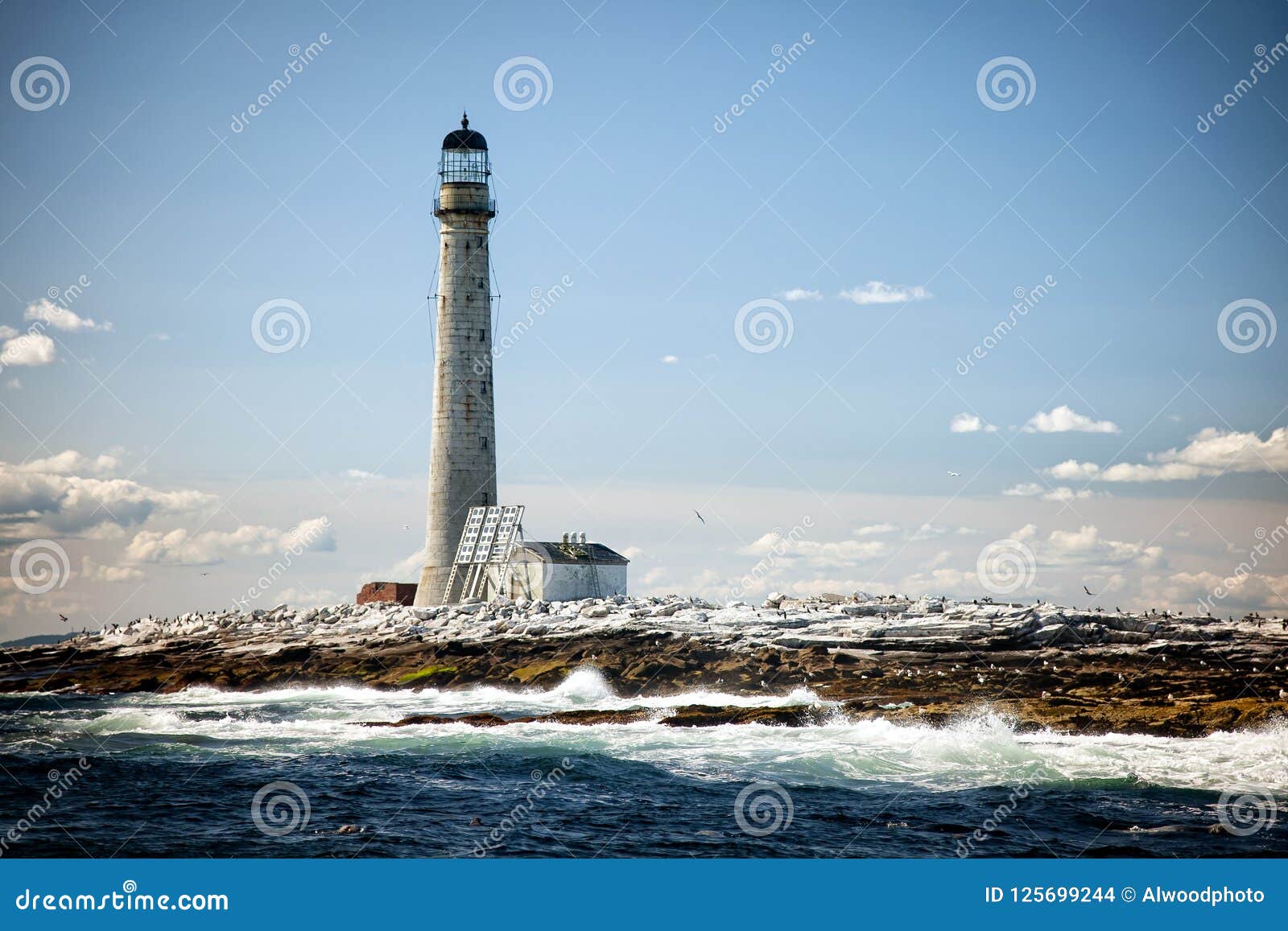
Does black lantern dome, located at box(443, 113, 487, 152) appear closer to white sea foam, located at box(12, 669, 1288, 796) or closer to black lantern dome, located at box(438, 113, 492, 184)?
black lantern dome, located at box(438, 113, 492, 184)

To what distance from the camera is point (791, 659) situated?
32.2m

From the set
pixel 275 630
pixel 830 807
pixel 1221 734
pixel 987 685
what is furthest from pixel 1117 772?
pixel 275 630

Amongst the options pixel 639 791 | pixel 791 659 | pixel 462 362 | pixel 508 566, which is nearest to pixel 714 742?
pixel 639 791

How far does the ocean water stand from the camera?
54.1ft

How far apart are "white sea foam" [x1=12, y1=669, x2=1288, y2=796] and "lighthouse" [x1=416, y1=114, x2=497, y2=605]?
12.2 metres

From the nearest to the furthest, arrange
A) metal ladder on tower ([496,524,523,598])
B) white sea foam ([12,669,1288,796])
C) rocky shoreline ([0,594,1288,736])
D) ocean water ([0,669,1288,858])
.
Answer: ocean water ([0,669,1288,858]) < white sea foam ([12,669,1288,796]) < rocky shoreline ([0,594,1288,736]) < metal ladder on tower ([496,524,523,598])

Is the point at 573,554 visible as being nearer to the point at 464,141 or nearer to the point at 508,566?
the point at 508,566

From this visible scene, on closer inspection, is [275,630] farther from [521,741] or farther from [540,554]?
[521,741]

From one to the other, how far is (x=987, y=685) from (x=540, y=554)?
19.7 m

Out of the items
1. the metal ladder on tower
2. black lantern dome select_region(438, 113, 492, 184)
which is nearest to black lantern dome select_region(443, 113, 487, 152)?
black lantern dome select_region(438, 113, 492, 184)

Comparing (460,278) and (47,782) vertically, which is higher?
(460,278)

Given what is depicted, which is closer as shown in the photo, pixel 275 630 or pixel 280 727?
pixel 280 727

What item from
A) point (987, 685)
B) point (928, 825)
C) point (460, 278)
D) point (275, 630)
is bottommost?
point (928, 825)

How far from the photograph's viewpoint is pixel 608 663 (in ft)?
110
